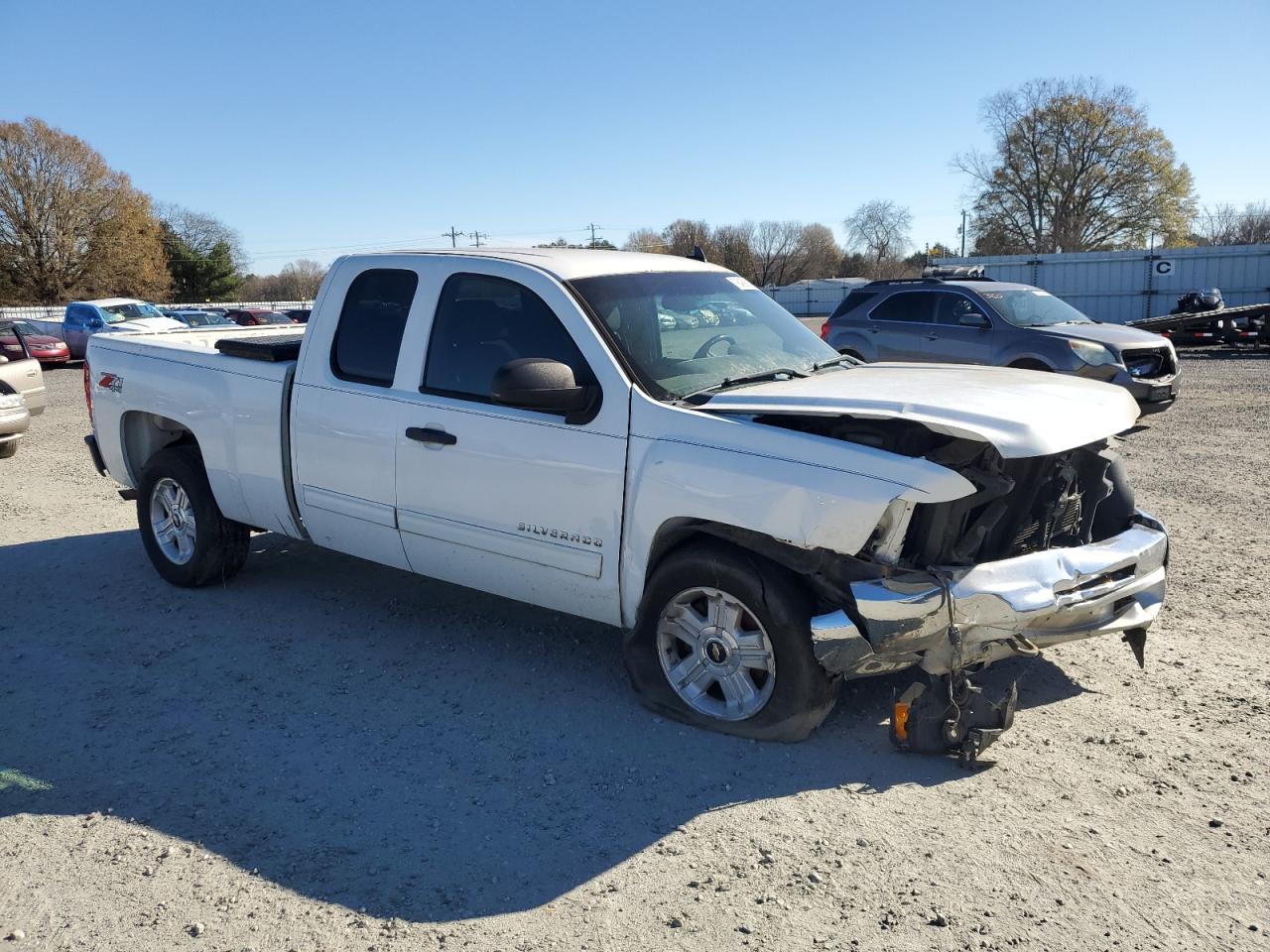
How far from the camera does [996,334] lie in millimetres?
12922

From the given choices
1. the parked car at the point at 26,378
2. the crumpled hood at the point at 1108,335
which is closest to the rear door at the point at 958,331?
the crumpled hood at the point at 1108,335

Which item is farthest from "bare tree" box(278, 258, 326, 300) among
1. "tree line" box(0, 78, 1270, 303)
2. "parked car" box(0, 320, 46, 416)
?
"parked car" box(0, 320, 46, 416)

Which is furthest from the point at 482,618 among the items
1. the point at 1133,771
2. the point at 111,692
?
the point at 1133,771

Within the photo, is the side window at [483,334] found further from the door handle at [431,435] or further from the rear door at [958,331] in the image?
the rear door at [958,331]

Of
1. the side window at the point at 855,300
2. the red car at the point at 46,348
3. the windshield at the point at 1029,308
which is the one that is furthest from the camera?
the red car at the point at 46,348

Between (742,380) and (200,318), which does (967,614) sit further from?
(200,318)

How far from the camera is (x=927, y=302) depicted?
44.9ft

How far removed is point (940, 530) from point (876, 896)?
1.41 meters

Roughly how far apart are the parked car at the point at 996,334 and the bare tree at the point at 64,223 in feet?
204

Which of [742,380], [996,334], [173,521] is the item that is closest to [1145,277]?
[996,334]

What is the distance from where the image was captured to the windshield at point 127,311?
28.7 metres

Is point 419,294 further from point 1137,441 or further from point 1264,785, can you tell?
point 1137,441

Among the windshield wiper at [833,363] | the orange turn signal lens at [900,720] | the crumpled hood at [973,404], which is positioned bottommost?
the orange turn signal lens at [900,720]

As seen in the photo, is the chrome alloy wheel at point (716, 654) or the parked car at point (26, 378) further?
the parked car at point (26, 378)
